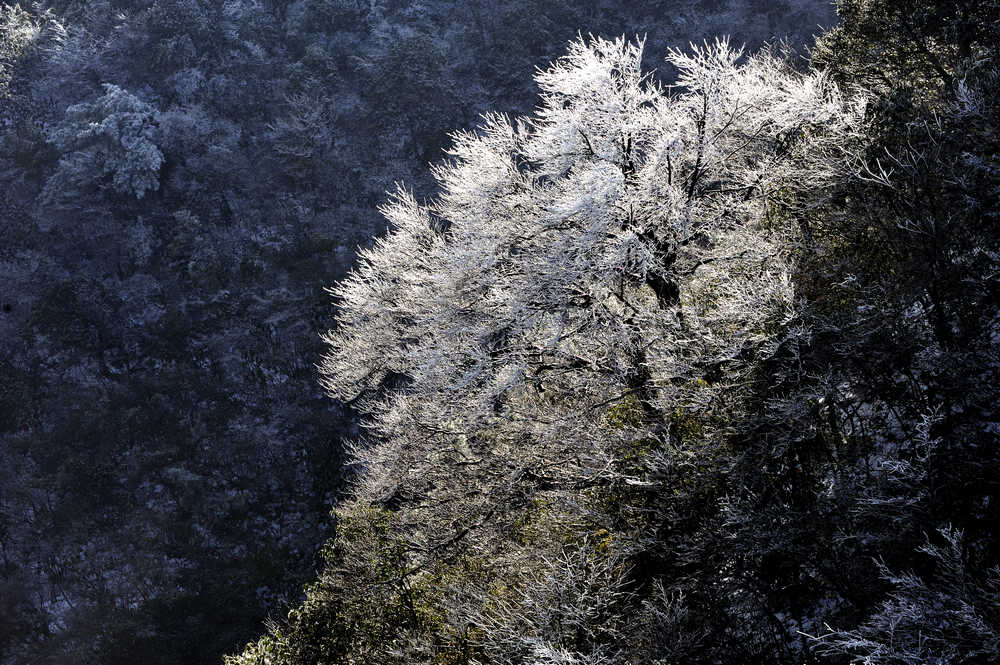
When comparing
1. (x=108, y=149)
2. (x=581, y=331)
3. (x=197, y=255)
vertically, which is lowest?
(x=197, y=255)

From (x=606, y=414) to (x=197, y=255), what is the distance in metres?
21.8

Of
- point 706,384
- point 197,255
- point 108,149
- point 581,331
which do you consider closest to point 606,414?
Answer: point 581,331

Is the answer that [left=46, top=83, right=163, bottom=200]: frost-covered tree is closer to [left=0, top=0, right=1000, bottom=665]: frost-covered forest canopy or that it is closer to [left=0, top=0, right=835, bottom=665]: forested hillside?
[left=0, top=0, right=835, bottom=665]: forested hillside

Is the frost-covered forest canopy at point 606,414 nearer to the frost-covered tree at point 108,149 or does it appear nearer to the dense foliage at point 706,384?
the dense foliage at point 706,384

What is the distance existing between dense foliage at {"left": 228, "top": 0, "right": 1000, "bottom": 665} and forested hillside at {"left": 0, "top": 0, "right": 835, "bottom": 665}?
4.29 metres

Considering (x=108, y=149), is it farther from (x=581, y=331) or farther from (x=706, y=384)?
(x=706, y=384)

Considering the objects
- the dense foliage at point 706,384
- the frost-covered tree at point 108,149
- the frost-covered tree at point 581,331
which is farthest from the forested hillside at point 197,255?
the dense foliage at point 706,384

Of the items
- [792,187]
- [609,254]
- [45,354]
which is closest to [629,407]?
[609,254]

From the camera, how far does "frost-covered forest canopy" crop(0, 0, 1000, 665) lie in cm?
728

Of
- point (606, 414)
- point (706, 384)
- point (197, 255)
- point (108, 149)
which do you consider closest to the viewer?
point (706, 384)

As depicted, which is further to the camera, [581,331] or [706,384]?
[581,331]

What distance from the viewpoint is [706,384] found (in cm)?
941

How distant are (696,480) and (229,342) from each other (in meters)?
21.7

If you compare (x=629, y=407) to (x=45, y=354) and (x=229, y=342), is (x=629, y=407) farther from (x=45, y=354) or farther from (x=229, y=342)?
(x=45, y=354)
